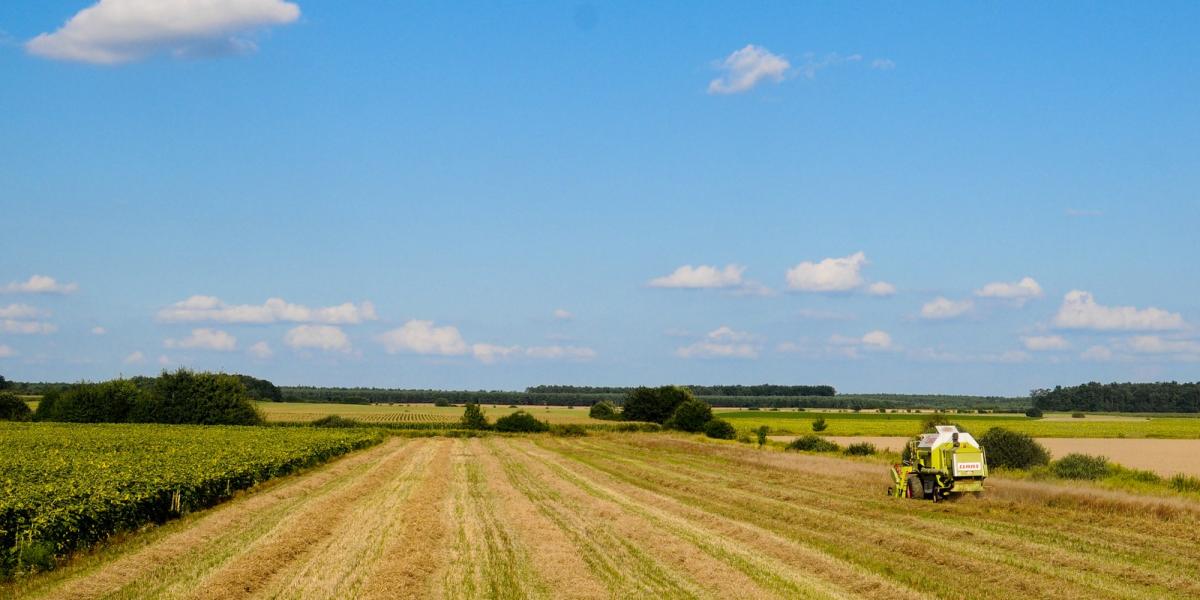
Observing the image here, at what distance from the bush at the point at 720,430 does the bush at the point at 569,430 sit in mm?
11458

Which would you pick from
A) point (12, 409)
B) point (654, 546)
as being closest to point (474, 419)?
point (12, 409)

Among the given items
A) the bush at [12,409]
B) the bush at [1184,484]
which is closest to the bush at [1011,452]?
the bush at [1184,484]

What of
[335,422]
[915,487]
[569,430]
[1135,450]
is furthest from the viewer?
[569,430]

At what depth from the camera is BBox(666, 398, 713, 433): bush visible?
Answer: 97875mm

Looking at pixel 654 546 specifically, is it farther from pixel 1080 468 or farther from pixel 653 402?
pixel 653 402

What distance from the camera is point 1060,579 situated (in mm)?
17219

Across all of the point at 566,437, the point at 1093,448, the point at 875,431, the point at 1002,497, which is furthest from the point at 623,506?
the point at 875,431

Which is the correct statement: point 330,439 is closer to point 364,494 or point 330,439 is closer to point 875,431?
point 364,494

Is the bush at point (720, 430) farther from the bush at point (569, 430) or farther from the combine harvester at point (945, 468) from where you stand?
the combine harvester at point (945, 468)

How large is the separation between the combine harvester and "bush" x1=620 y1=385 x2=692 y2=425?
83.2 metres

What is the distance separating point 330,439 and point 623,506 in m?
33.7

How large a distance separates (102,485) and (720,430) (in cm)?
6939

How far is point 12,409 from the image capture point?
297 feet

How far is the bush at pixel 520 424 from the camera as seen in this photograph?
318ft
